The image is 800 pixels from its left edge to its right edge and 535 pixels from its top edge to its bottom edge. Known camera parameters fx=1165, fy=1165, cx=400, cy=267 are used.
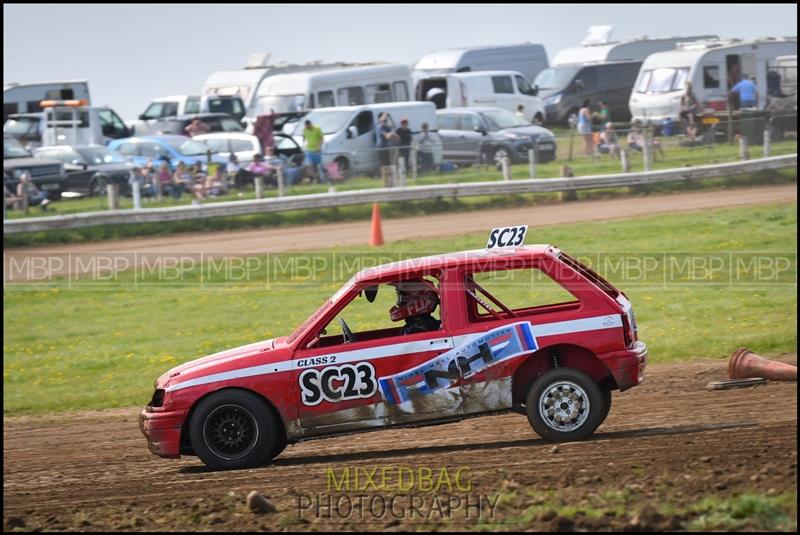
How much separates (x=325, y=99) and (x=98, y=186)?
11306 mm

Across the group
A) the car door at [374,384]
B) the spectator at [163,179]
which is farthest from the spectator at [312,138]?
the car door at [374,384]

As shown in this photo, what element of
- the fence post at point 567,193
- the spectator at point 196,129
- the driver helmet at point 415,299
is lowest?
the fence post at point 567,193

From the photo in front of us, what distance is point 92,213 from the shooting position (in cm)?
2423

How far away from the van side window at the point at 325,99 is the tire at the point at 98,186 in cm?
988

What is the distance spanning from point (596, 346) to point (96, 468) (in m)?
4.20

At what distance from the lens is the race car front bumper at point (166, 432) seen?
29.1 feet

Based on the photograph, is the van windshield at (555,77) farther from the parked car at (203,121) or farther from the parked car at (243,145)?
the parked car at (243,145)

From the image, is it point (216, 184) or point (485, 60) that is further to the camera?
point (485, 60)

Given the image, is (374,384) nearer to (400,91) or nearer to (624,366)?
(624,366)

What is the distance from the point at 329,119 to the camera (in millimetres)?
30422

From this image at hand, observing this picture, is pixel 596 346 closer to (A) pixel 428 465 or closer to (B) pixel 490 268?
(B) pixel 490 268

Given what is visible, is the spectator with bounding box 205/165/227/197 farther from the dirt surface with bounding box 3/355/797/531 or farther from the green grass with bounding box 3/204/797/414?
the dirt surface with bounding box 3/355/797/531

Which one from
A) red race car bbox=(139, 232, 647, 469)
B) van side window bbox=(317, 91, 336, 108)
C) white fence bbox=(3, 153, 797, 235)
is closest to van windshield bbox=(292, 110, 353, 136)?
van side window bbox=(317, 91, 336, 108)

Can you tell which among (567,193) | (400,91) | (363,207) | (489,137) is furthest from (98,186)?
(400,91)
